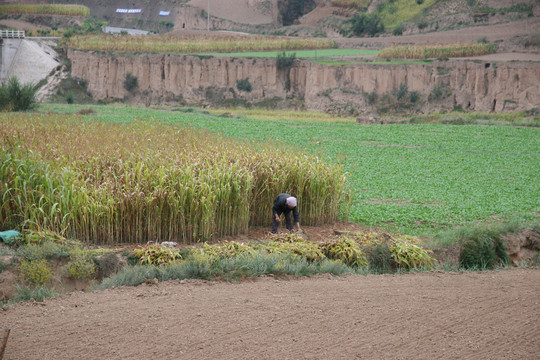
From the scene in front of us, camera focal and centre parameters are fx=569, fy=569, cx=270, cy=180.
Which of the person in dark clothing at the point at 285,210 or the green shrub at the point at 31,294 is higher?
the person in dark clothing at the point at 285,210

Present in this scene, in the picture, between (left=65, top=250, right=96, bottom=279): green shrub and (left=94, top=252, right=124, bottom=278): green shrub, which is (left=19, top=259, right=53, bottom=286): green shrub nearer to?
(left=65, top=250, right=96, bottom=279): green shrub

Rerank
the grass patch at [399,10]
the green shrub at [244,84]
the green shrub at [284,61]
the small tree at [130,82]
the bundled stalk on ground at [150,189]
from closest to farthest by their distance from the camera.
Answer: the bundled stalk on ground at [150,189]
the green shrub at [284,61]
the green shrub at [244,84]
the small tree at [130,82]
the grass patch at [399,10]

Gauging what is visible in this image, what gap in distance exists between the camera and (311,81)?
48.9m

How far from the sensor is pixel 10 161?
10.7m

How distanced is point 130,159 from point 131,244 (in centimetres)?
243

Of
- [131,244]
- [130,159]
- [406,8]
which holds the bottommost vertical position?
[131,244]

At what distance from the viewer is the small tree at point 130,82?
52.6 metres

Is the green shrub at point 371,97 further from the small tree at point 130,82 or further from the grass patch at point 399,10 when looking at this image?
the grass patch at point 399,10

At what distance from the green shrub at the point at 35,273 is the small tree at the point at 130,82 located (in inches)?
1836

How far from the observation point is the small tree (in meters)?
52.6

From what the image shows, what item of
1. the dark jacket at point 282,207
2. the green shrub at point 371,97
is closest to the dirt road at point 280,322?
the dark jacket at point 282,207

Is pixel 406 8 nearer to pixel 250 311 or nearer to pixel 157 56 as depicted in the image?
pixel 157 56

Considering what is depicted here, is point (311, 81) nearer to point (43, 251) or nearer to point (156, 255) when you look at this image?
point (156, 255)

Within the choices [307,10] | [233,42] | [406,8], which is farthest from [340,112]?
[307,10]
